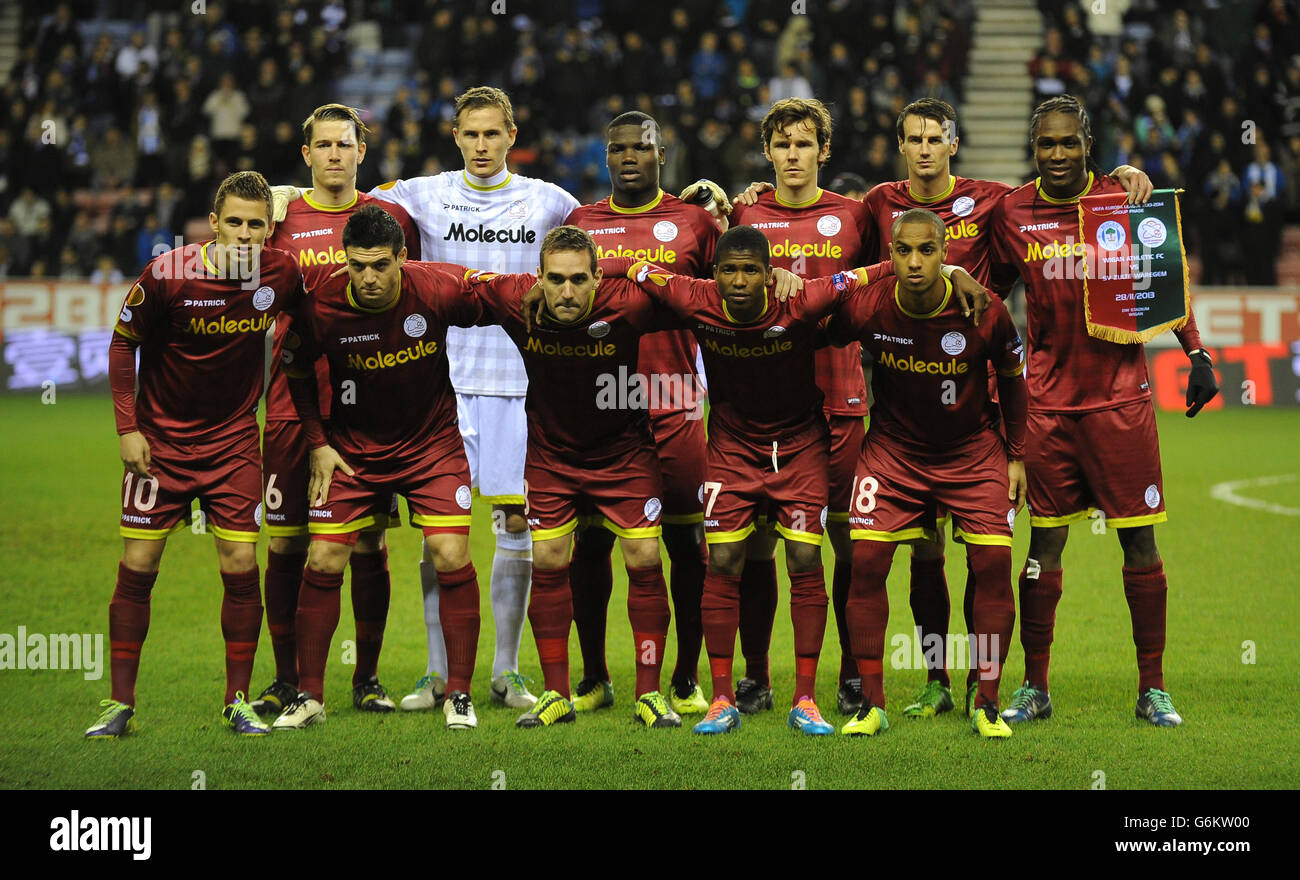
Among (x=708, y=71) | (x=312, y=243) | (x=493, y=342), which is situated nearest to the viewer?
(x=312, y=243)

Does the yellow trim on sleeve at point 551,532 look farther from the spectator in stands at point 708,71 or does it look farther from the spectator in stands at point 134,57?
the spectator in stands at point 134,57

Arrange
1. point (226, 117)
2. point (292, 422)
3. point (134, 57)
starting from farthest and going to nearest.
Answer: point (134, 57), point (226, 117), point (292, 422)

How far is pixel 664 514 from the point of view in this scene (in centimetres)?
633

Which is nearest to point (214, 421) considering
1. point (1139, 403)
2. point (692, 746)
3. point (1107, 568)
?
point (692, 746)

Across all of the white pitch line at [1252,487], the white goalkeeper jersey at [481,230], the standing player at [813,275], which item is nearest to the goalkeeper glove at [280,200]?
the white goalkeeper jersey at [481,230]

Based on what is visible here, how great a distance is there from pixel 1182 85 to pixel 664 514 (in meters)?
15.6

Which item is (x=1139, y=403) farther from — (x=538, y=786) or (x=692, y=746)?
(x=538, y=786)

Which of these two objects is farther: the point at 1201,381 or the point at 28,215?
the point at 28,215

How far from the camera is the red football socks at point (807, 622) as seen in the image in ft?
19.2

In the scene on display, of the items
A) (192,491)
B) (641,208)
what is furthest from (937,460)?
(192,491)

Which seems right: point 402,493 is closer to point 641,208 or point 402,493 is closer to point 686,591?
point 686,591

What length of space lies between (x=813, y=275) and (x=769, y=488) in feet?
3.35

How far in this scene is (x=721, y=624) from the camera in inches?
229

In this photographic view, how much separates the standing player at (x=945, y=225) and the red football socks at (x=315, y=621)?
93.2 inches
